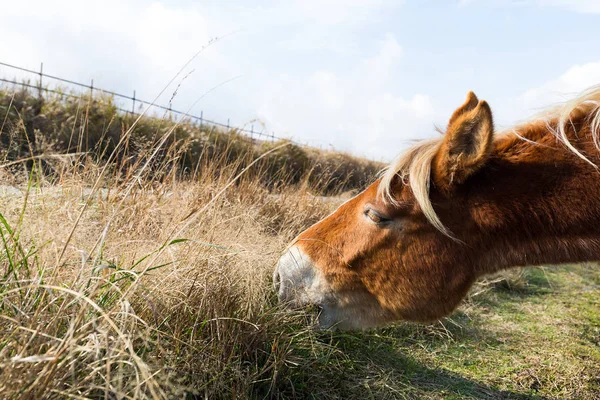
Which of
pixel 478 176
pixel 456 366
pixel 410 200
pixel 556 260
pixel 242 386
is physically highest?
pixel 478 176

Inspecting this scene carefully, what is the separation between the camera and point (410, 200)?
204 centimetres

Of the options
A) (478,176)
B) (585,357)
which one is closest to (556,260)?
(478,176)

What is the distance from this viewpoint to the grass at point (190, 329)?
1219 millimetres

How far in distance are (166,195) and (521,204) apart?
112 inches

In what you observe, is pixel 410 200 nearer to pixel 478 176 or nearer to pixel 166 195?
pixel 478 176

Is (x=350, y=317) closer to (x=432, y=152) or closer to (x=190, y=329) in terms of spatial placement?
(x=190, y=329)

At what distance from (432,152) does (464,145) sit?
0.16 metres

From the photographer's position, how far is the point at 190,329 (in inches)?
72.4

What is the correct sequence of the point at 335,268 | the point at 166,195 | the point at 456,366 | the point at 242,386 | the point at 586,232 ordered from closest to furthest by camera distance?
1. the point at 242,386
2. the point at 586,232
3. the point at 335,268
4. the point at 456,366
5. the point at 166,195

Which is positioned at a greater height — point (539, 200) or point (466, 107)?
point (466, 107)

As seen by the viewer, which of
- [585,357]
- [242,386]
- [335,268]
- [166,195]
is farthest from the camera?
[166,195]

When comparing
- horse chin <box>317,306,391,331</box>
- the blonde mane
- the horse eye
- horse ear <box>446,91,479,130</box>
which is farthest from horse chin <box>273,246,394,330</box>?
horse ear <box>446,91,479,130</box>

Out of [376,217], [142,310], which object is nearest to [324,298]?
[376,217]

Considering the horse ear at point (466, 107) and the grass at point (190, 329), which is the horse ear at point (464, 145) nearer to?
the horse ear at point (466, 107)
